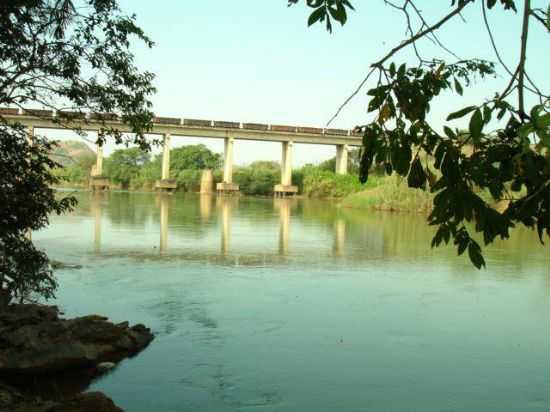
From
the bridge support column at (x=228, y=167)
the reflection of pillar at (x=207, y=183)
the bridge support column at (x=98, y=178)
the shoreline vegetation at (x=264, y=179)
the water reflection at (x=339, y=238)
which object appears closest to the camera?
the water reflection at (x=339, y=238)

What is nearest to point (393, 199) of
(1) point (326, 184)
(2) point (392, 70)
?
(1) point (326, 184)

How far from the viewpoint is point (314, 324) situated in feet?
30.1

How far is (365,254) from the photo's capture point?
17.8 metres

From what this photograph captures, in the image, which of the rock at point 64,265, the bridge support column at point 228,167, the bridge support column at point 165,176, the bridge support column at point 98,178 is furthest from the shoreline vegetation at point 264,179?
the rock at point 64,265

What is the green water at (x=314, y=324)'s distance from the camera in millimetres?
6539

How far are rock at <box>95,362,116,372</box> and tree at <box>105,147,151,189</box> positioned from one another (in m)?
88.5

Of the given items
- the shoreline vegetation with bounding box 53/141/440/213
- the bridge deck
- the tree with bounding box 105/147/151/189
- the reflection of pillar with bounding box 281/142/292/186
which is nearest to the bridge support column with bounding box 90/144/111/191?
the shoreline vegetation with bounding box 53/141/440/213

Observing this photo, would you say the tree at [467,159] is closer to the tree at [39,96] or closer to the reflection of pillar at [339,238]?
the tree at [39,96]

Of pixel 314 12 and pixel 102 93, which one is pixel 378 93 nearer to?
pixel 314 12

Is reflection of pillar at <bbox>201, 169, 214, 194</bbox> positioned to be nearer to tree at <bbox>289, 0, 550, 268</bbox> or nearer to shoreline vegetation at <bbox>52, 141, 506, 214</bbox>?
shoreline vegetation at <bbox>52, 141, 506, 214</bbox>

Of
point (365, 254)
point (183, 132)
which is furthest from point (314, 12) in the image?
point (183, 132)

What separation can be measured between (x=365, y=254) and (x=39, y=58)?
11906 mm

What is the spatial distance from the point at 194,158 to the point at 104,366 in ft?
299

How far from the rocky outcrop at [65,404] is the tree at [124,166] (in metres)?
90.0
